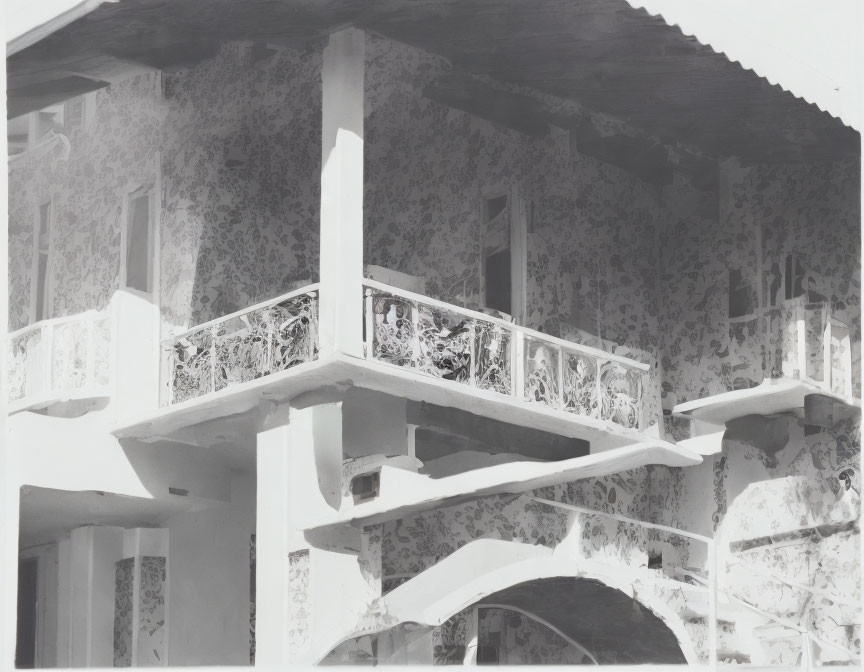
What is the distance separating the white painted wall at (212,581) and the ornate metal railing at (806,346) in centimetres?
559

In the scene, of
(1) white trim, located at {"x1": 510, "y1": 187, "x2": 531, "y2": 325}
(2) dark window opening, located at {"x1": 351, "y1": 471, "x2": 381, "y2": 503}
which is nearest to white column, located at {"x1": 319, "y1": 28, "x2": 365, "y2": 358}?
(2) dark window opening, located at {"x1": 351, "y1": 471, "x2": 381, "y2": 503}

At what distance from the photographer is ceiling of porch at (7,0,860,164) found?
17.8 metres

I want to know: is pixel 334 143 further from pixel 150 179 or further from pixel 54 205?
pixel 54 205

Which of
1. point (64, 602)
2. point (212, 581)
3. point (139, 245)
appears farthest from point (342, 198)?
point (64, 602)

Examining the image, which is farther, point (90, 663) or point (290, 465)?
point (90, 663)

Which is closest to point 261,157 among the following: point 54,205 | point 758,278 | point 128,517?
point 54,205

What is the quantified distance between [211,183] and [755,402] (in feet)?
19.6

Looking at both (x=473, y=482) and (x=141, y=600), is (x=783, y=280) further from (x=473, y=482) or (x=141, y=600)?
(x=141, y=600)

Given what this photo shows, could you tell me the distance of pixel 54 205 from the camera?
71.8ft

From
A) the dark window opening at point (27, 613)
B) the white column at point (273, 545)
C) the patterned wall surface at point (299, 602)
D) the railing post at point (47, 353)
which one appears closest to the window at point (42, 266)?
the railing post at point (47, 353)

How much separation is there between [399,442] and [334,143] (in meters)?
2.84

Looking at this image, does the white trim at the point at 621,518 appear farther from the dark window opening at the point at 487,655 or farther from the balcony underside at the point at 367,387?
the dark window opening at the point at 487,655

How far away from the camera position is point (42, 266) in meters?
22.0

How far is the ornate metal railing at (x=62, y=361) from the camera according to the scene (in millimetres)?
19750
